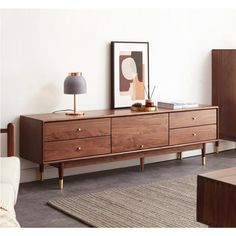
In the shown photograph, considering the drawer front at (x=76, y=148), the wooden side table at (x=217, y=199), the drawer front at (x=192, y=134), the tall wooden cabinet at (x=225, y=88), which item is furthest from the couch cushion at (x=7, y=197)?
the tall wooden cabinet at (x=225, y=88)

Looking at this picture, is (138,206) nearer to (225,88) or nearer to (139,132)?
(139,132)

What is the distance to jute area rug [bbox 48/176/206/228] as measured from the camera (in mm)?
3123

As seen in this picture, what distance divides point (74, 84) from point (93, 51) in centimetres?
63

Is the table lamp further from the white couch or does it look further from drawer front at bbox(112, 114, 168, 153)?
the white couch

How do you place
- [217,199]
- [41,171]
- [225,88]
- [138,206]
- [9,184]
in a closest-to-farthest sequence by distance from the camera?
1. [217,199]
2. [9,184]
3. [138,206]
4. [41,171]
5. [225,88]

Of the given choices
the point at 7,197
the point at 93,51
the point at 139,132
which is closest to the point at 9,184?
the point at 7,197

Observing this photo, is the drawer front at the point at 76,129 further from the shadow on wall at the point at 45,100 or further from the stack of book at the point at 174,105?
the stack of book at the point at 174,105

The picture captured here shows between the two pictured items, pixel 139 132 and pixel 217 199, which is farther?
pixel 139 132

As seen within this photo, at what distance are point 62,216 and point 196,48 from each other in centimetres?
→ 300

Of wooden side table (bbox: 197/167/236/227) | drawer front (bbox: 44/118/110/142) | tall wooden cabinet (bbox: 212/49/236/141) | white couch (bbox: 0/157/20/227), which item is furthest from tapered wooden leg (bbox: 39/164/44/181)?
wooden side table (bbox: 197/167/236/227)

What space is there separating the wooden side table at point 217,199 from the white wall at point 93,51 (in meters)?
2.86

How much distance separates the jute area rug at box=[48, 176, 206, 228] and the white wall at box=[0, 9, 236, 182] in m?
0.84

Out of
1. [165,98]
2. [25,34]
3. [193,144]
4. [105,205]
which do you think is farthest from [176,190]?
[25,34]

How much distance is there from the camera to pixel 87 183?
4.27 m
